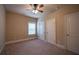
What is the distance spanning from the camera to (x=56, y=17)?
266 centimetres

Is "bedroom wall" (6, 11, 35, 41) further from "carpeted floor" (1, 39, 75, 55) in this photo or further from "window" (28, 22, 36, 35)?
"carpeted floor" (1, 39, 75, 55)

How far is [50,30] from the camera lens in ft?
8.19

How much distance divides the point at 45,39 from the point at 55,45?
0.99 feet

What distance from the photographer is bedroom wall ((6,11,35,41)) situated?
2.10m

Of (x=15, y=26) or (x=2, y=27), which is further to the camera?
(x=15, y=26)

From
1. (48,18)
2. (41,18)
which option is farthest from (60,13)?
(41,18)

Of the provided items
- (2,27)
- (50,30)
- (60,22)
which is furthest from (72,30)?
(2,27)

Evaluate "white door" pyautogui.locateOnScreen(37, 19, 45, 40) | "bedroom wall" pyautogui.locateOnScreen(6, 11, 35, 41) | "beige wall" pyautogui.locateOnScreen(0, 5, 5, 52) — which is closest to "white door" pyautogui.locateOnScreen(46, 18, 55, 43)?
"white door" pyautogui.locateOnScreen(37, 19, 45, 40)

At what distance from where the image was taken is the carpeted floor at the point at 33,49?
201 centimetres

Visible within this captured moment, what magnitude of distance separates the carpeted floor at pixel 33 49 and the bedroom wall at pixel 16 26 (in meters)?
0.17

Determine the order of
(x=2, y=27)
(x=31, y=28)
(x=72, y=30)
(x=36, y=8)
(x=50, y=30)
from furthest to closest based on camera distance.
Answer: (x=72, y=30) < (x=50, y=30) < (x=31, y=28) < (x=36, y=8) < (x=2, y=27)

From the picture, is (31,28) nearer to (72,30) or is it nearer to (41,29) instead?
(41,29)

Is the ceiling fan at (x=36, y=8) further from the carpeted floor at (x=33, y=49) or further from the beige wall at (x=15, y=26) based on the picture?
the carpeted floor at (x=33, y=49)

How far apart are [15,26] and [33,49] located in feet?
2.17
